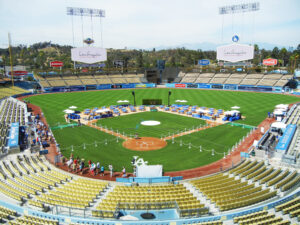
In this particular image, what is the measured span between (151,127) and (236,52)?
65735 mm

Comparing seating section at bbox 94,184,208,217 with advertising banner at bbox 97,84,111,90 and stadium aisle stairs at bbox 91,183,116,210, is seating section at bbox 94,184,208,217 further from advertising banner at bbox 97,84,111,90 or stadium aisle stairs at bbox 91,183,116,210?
advertising banner at bbox 97,84,111,90

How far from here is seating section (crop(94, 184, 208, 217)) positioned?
16.5m

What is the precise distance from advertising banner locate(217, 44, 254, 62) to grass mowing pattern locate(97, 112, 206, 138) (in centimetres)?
5531

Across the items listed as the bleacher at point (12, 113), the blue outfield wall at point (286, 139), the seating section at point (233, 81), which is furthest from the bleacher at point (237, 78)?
the bleacher at point (12, 113)

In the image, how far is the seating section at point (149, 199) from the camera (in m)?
16.5

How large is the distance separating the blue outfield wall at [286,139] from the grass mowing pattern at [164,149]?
227 inches

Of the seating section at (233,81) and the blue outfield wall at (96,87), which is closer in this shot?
the blue outfield wall at (96,87)

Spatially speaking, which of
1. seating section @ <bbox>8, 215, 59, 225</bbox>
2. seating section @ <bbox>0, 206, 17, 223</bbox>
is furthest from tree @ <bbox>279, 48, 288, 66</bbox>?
seating section @ <bbox>0, 206, 17, 223</bbox>

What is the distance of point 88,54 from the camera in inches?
3738

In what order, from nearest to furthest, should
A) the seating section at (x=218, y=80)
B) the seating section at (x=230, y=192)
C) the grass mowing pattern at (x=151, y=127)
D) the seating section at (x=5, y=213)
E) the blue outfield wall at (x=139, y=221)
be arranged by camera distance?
the blue outfield wall at (x=139, y=221)
the seating section at (x=5, y=213)
the seating section at (x=230, y=192)
the grass mowing pattern at (x=151, y=127)
the seating section at (x=218, y=80)

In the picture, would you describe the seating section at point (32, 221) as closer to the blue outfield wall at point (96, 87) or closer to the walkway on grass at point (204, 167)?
the walkway on grass at point (204, 167)

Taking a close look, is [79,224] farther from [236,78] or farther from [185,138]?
[236,78]

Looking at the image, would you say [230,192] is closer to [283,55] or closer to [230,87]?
[230,87]

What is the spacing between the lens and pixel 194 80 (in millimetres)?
98312
